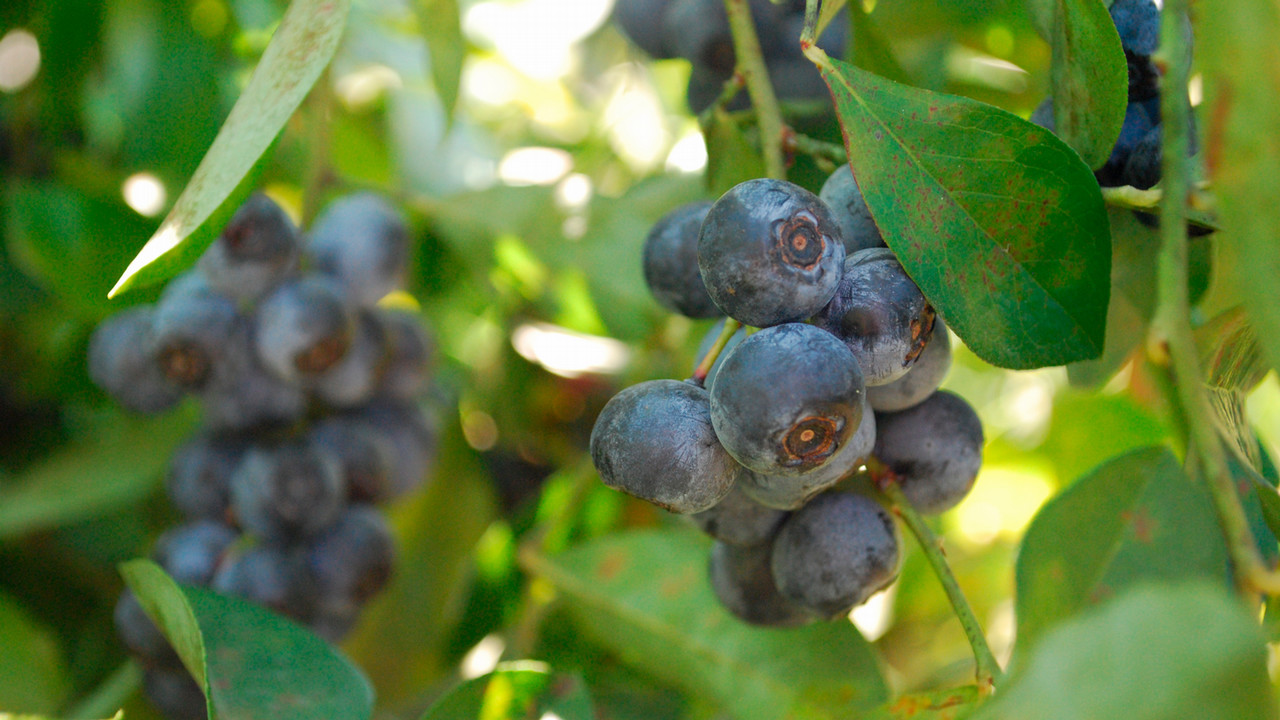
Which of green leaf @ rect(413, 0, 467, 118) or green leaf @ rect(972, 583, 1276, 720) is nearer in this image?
green leaf @ rect(972, 583, 1276, 720)

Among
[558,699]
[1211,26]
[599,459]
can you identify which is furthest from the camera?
[558,699]

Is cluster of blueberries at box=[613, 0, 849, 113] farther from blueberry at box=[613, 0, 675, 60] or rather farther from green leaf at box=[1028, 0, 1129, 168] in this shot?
green leaf at box=[1028, 0, 1129, 168]

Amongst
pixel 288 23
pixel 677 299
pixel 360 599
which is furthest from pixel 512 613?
pixel 288 23

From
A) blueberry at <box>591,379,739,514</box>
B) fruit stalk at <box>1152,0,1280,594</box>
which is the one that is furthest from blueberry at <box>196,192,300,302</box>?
fruit stalk at <box>1152,0,1280,594</box>

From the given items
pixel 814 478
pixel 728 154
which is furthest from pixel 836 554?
pixel 728 154

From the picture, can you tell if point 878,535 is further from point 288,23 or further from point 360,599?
point 360,599

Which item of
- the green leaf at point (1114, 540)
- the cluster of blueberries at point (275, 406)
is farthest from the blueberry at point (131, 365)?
the green leaf at point (1114, 540)

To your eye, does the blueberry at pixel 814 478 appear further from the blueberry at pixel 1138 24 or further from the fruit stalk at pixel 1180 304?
the blueberry at pixel 1138 24
